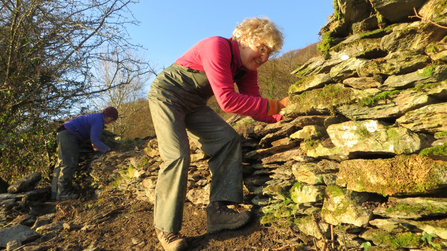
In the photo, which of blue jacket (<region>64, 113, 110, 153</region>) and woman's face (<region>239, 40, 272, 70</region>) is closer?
woman's face (<region>239, 40, 272, 70</region>)

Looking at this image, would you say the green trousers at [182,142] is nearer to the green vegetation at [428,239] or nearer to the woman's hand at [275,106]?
the woman's hand at [275,106]

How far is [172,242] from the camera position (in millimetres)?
2697

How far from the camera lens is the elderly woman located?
→ 8.96 ft

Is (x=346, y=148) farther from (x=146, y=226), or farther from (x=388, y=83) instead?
(x=146, y=226)

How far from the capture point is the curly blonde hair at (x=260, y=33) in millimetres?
2775

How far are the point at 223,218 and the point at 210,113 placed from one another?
4.14 ft

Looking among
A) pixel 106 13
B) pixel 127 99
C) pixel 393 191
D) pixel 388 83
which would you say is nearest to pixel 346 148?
pixel 393 191

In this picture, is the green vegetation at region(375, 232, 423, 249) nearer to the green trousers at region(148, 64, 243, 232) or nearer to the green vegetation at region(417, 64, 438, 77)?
the green vegetation at region(417, 64, 438, 77)

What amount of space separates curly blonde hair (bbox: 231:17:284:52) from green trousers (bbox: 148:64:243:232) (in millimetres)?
629

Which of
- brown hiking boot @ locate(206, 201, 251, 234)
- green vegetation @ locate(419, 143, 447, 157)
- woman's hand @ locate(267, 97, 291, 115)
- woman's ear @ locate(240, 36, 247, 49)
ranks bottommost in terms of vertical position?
brown hiking boot @ locate(206, 201, 251, 234)

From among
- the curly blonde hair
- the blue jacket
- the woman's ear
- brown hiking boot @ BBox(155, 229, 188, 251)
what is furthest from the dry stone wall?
the blue jacket

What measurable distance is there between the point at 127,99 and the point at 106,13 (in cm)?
1217

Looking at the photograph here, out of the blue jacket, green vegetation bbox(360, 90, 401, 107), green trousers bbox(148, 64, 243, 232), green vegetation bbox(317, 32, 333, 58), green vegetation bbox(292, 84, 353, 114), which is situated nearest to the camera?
green vegetation bbox(360, 90, 401, 107)

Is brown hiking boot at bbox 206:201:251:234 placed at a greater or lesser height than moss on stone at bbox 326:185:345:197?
lesser
